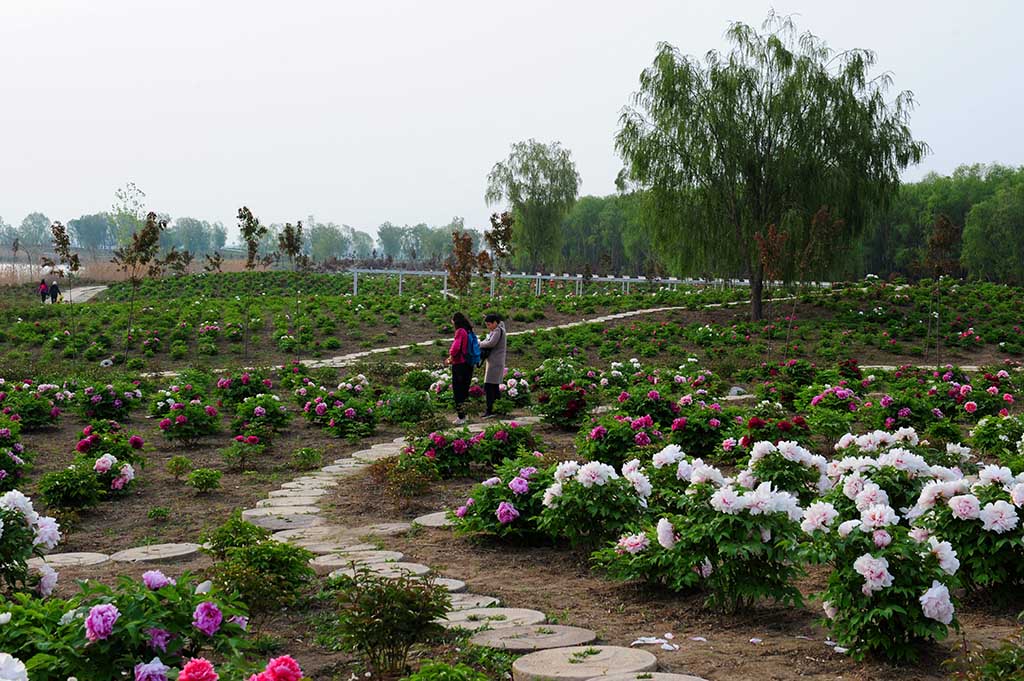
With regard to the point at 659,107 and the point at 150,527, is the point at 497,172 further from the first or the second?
the point at 150,527

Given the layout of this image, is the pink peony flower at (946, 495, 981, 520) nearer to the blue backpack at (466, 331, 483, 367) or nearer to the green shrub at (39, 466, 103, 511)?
the green shrub at (39, 466, 103, 511)

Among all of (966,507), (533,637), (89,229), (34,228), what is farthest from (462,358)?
(34,228)

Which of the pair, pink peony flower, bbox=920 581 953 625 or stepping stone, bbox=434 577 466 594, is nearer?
pink peony flower, bbox=920 581 953 625

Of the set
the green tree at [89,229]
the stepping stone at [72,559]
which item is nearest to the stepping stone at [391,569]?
the stepping stone at [72,559]

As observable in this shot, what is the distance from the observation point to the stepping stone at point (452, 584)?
5.16 metres

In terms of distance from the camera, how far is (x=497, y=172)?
45.7 meters

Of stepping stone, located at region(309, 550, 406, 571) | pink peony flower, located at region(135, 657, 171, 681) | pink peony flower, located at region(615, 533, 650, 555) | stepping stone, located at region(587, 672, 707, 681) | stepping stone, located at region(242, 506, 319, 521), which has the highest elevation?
pink peony flower, located at region(135, 657, 171, 681)

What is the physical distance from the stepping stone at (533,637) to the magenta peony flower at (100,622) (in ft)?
5.78

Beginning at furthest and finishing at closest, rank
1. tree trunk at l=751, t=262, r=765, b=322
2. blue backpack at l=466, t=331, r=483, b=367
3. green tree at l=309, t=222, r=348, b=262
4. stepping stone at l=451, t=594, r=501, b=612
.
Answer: green tree at l=309, t=222, r=348, b=262
tree trunk at l=751, t=262, r=765, b=322
blue backpack at l=466, t=331, r=483, b=367
stepping stone at l=451, t=594, r=501, b=612

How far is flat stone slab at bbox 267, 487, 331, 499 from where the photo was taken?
319 inches

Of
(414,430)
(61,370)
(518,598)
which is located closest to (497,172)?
(61,370)

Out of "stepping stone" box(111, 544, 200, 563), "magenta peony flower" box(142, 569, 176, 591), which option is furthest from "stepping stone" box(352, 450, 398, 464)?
"magenta peony flower" box(142, 569, 176, 591)

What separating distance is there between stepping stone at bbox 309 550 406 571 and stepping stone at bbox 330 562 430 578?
110 mm

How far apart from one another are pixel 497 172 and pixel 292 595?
41999mm
